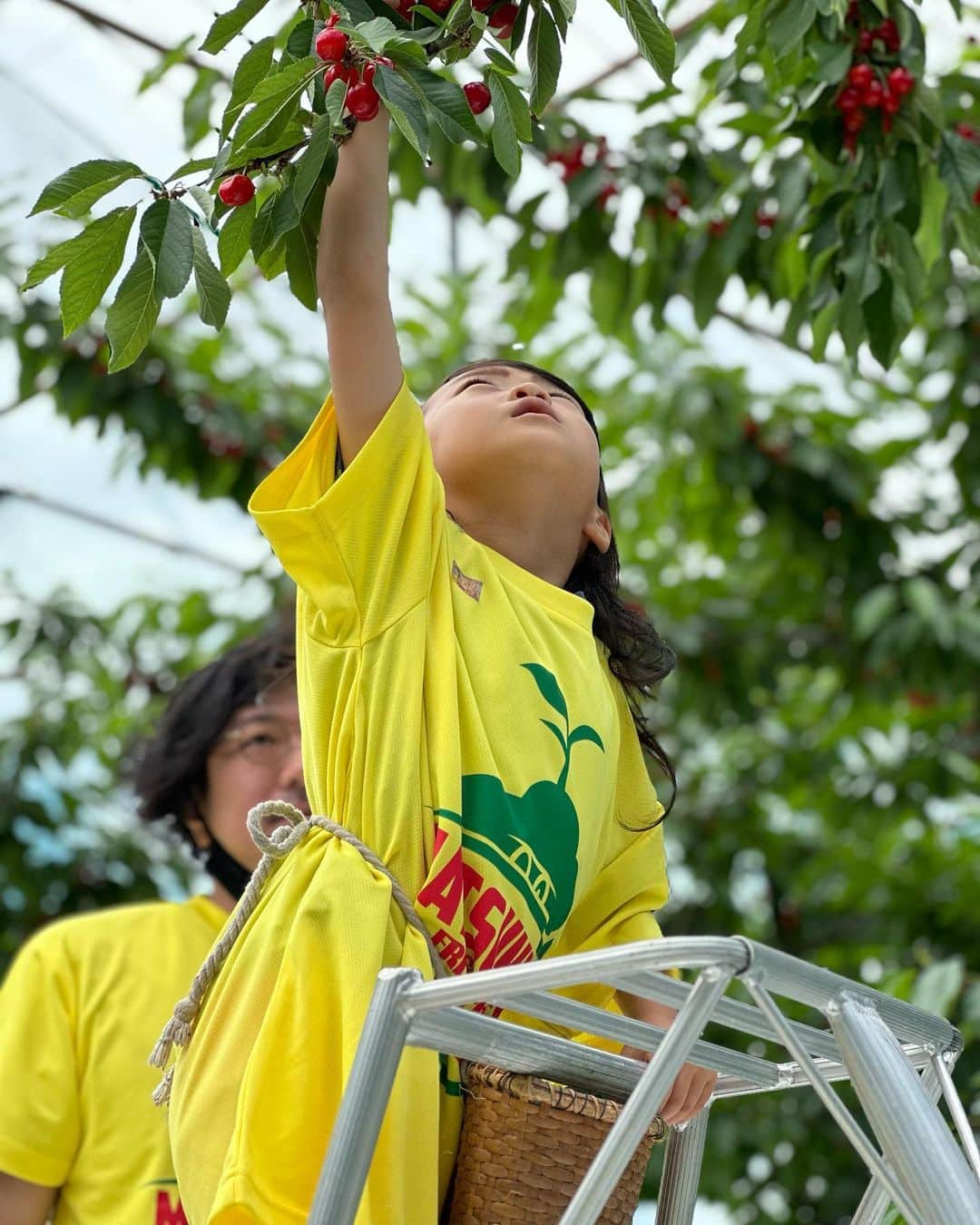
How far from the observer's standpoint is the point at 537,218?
9.89 feet

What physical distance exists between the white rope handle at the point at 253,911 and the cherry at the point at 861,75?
103cm

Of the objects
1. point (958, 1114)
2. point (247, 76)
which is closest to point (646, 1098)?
point (958, 1114)

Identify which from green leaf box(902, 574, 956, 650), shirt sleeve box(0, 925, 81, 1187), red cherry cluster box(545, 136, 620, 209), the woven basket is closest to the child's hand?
the woven basket

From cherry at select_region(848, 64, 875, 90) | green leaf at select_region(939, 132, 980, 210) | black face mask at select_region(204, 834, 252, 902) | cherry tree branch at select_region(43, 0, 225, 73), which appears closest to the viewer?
cherry at select_region(848, 64, 875, 90)

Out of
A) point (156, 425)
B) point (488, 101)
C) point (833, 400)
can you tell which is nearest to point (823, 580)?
point (833, 400)

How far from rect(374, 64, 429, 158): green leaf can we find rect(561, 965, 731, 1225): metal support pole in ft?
1.66

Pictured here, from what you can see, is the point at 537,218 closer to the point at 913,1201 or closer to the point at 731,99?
the point at 731,99

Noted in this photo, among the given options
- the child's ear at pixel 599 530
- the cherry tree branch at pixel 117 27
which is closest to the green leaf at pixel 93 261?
the child's ear at pixel 599 530

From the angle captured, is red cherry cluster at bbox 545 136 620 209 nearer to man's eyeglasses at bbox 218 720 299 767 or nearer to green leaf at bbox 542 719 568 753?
man's eyeglasses at bbox 218 720 299 767

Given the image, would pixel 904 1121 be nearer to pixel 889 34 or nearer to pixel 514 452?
pixel 514 452

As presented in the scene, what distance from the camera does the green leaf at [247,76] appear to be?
102 centimetres

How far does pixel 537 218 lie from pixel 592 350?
191cm

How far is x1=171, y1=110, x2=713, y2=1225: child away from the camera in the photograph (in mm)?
921

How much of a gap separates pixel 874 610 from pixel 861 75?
7.18 feet
